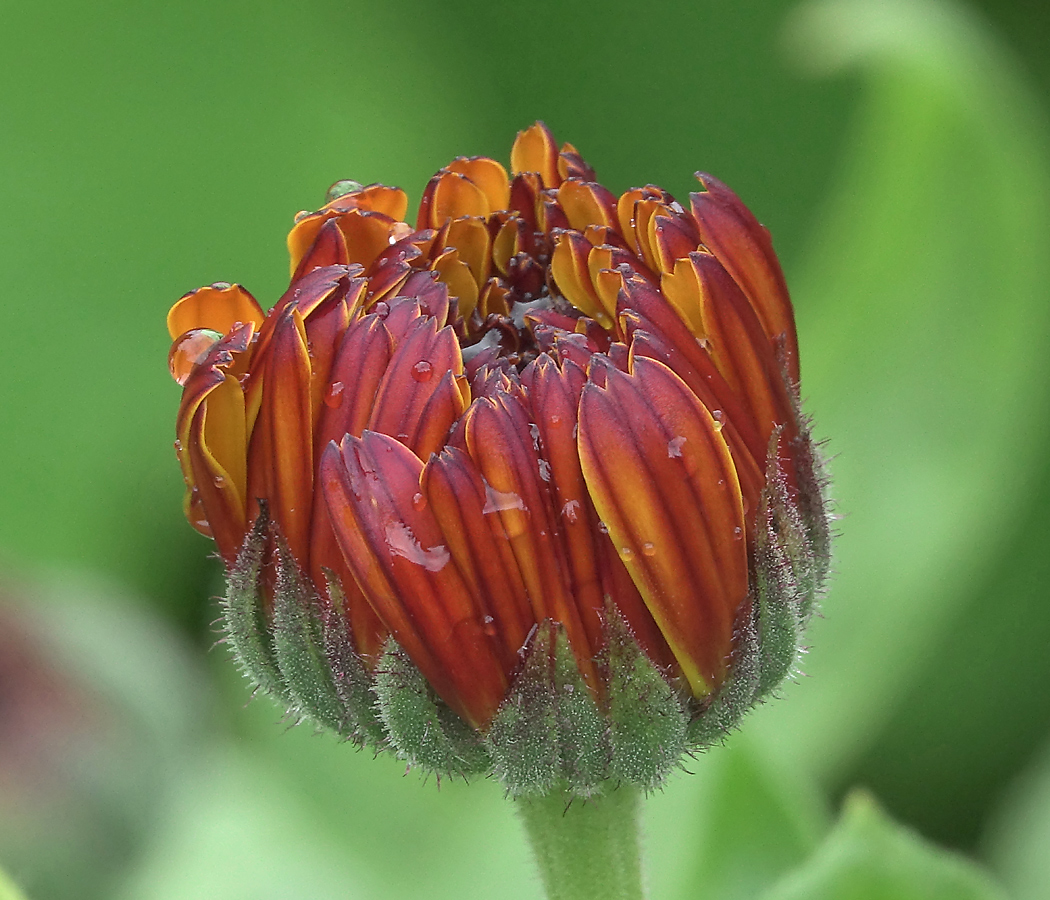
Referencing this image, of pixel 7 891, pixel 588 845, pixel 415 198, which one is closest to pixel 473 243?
pixel 588 845

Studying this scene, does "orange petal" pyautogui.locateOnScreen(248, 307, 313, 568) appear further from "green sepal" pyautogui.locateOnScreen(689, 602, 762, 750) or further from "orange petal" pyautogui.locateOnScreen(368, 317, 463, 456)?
"green sepal" pyautogui.locateOnScreen(689, 602, 762, 750)

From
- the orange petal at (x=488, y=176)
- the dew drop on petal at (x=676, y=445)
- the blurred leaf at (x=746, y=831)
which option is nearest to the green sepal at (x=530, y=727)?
the dew drop on petal at (x=676, y=445)

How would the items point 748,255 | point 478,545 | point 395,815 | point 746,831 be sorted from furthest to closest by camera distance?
point 395,815, point 746,831, point 748,255, point 478,545

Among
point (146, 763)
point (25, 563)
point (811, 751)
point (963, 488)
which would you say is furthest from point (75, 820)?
point (963, 488)

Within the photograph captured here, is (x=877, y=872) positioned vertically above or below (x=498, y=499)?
below

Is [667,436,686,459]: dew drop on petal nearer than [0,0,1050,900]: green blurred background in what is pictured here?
Yes

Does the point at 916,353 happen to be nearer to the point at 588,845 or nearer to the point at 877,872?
the point at 877,872

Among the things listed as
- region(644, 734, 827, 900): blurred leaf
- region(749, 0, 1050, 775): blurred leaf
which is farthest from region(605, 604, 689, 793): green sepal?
region(749, 0, 1050, 775): blurred leaf

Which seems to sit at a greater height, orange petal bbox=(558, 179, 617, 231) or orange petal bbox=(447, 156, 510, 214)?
orange petal bbox=(558, 179, 617, 231)
